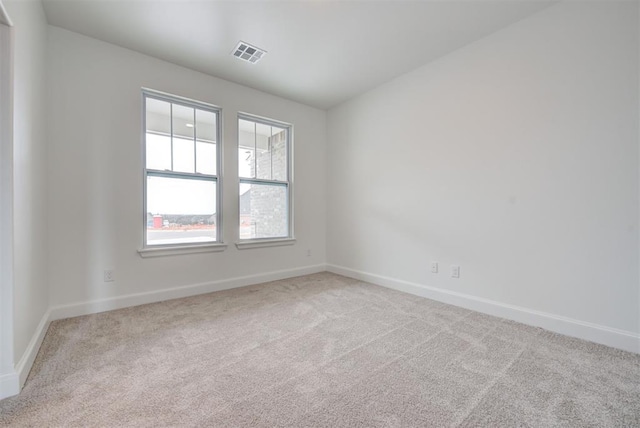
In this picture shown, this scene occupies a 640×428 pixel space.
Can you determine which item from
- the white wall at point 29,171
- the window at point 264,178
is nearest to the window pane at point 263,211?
the window at point 264,178

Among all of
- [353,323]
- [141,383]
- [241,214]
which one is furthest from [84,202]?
[353,323]

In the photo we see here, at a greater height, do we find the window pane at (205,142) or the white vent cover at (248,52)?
the white vent cover at (248,52)

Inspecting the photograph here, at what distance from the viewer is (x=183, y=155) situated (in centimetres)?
335

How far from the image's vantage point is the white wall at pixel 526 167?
2.08 meters

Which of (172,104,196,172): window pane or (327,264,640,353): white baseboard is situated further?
(172,104,196,172): window pane

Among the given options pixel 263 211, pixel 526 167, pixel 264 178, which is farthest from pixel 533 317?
pixel 264 178

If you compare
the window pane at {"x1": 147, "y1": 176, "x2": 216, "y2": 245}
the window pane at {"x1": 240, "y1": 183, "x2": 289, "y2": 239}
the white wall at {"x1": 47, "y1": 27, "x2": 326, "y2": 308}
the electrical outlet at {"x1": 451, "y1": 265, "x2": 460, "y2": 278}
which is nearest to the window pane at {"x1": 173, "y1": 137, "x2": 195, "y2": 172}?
the window pane at {"x1": 147, "y1": 176, "x2": 216, "y2": 245}

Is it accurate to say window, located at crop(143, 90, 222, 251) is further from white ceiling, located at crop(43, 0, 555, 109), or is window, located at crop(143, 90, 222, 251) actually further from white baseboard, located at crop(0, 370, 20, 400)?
white baseboard, located at crop(0, 370, 20, 400)

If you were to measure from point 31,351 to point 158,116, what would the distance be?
2.46 meters

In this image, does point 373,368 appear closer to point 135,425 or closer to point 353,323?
point 353,323

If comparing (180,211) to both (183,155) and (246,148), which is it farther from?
(246,148)

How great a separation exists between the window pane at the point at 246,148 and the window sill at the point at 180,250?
1.04m

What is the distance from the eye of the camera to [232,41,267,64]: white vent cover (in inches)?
113

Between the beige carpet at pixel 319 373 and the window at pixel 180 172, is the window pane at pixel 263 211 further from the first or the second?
the beige carpet at pixel 319 373
